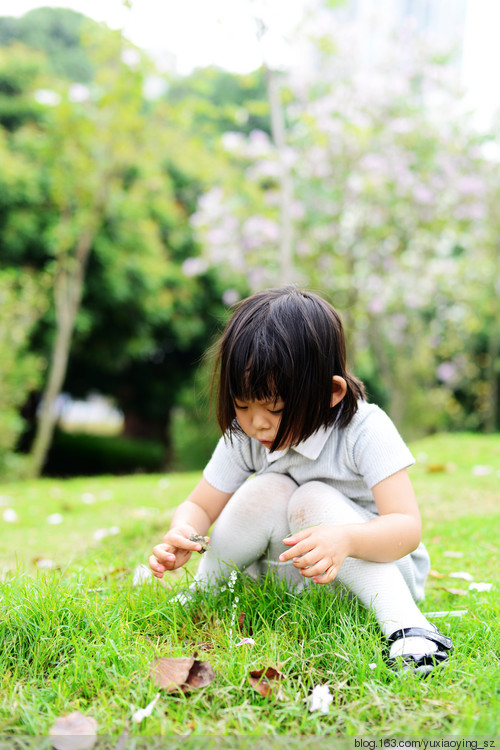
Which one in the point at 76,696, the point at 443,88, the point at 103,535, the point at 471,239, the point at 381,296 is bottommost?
the point at 103,535

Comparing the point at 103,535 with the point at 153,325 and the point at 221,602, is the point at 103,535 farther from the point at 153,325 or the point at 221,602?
the point at 153,325

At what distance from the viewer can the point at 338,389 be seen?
5.27 feet

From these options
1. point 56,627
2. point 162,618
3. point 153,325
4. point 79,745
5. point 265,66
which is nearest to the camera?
point 79,745

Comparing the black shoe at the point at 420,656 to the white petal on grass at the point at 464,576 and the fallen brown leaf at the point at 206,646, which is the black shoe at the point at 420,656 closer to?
the fallen brown leaf at the point at 206,646

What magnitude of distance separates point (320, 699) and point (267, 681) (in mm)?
107

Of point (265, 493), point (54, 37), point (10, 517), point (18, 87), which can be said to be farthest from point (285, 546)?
point (54, 37)

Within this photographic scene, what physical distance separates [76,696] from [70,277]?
7207 mm

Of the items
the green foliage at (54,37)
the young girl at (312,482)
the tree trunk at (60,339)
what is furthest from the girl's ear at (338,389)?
the green foliage at (54,37)

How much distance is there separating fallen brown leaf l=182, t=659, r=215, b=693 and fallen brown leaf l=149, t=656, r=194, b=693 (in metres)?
A: 0.02

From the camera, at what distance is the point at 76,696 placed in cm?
123

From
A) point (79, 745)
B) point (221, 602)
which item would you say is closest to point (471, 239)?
point (221, 602)

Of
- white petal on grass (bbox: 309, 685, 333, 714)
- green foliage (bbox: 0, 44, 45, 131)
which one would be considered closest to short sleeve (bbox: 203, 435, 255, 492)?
white petal on grass (bbox: 309, 685, 333, 714)

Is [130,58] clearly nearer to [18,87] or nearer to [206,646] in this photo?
[18,87]

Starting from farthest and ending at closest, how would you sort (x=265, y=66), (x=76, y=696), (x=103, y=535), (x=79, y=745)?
(x=265, y=66)
(x=103, y=535)
(x=76, y=696)
(x=79, y=745)
